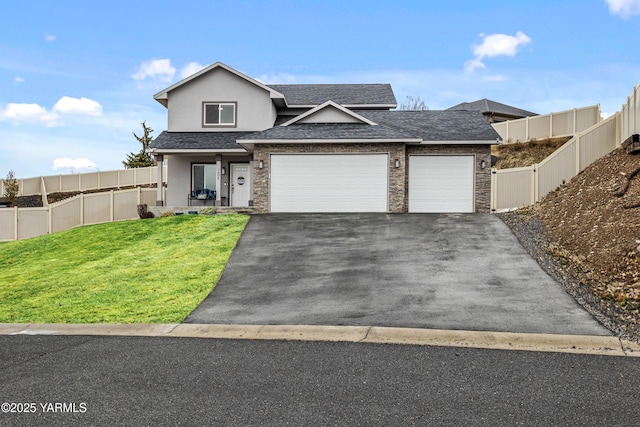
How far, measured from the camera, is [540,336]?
816cm

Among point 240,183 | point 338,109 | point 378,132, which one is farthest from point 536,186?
point 240,183

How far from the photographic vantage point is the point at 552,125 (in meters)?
33.2

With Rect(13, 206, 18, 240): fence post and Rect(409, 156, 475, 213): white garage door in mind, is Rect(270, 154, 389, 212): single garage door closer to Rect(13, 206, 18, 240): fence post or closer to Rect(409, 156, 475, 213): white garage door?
Rect(409, 156, 475, 213): white garage door

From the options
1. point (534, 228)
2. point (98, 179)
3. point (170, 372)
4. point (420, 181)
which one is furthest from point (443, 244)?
point (98, 179)

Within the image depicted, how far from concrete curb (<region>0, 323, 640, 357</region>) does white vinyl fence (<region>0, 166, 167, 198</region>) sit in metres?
34.7

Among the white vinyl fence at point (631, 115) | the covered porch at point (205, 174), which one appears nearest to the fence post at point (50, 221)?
the covered porch at point (205, 174)

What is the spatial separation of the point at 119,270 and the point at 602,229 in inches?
542

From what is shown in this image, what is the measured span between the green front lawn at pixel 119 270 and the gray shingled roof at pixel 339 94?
1190 centimetres

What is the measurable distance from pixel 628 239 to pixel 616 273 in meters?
1.63

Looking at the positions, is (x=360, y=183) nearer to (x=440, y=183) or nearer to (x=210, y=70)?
(x=440, y=183)

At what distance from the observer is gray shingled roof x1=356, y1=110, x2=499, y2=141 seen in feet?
79.8

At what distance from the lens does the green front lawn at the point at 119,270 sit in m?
11.2

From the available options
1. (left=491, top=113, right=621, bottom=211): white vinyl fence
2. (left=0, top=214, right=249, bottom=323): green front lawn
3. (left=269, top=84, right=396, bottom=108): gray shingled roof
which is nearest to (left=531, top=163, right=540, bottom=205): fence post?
(left=491, top=113, right=621, bottom=211): white vinyl fence

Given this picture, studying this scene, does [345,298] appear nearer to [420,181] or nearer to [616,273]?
[616,273]
